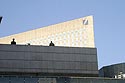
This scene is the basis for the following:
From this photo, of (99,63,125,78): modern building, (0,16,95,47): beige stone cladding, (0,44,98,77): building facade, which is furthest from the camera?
(0,16,95,47): beige stone cladding

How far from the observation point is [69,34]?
252ft

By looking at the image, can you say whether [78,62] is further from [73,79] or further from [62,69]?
[73,79]

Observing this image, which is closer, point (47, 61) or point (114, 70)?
point (47, 61)

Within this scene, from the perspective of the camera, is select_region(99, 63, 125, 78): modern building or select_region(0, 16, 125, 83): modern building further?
select_region(99, 63, 125, 78): modern building

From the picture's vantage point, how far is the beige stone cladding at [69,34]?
74006 mm

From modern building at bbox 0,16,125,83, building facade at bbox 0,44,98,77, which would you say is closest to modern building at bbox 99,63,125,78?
modern building at bbox 0,16,125,83

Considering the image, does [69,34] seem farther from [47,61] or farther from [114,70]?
[47,61]

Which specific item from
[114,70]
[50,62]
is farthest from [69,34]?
[50,62]

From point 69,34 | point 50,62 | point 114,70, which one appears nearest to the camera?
point 50,62

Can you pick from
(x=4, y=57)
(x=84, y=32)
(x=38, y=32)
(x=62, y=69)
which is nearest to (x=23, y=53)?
(x=4, y=57)

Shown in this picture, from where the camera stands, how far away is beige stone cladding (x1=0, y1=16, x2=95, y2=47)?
7401cm

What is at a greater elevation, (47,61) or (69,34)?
(69,34)

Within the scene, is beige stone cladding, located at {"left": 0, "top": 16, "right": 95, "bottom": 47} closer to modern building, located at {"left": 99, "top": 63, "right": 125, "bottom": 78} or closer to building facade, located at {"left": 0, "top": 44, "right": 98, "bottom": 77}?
modern building, located at {"left": 99, "top": 63, "right": 125, "bottom": 78}

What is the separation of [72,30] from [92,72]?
26.9 meters
